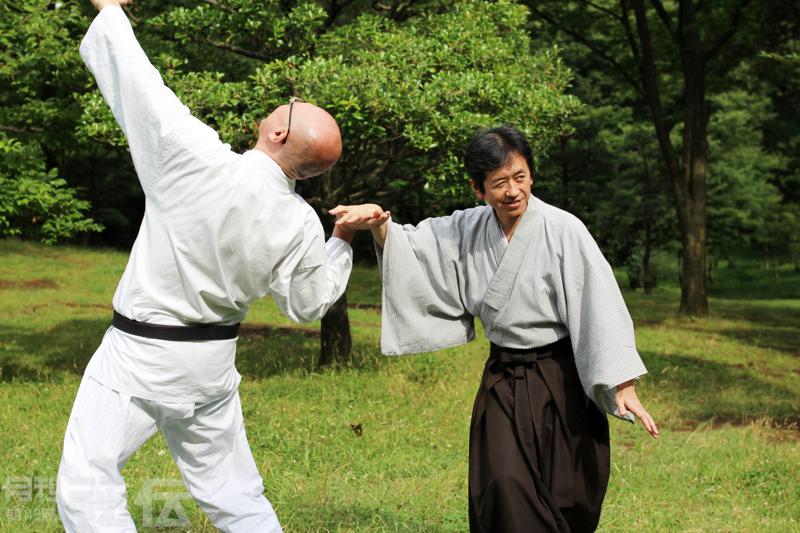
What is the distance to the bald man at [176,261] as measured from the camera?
3.17 metres

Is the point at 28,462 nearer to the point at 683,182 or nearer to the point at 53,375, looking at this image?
the point at 53,375

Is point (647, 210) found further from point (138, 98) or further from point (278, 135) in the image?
point (138, 98)

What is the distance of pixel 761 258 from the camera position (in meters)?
38.5

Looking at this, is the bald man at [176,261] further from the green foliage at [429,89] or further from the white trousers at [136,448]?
the green foliage at [429,89]

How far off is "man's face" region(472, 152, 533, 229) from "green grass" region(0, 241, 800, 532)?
203 cm

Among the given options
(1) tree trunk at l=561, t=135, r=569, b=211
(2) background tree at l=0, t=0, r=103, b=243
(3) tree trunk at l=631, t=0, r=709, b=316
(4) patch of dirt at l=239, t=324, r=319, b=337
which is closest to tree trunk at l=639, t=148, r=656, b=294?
(1) tree trunk at l=561, t=135, r=569, b=211

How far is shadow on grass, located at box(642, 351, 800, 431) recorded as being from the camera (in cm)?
874

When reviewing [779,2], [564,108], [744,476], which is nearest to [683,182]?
[779,2]

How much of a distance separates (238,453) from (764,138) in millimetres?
30495

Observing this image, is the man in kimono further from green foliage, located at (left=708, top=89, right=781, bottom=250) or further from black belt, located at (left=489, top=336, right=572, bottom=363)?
green foliage, located at (left=708, top=89, right=781, bottom=250)

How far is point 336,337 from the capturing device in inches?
375

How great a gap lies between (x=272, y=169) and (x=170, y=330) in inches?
27.7

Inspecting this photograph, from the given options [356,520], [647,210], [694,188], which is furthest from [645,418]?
[647,210]

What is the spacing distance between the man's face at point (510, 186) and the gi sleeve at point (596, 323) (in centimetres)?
25
